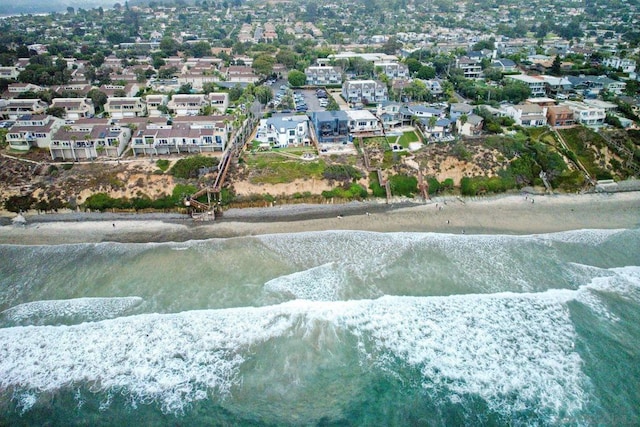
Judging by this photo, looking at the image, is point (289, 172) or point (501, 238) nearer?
point (501, 238)

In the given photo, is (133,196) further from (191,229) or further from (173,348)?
(173,348)

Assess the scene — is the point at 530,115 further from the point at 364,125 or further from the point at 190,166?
the point at 190,166

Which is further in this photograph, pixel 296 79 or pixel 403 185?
pixel 296 79

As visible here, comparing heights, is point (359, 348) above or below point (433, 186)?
below

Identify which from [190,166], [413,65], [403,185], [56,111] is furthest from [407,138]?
[56,111]

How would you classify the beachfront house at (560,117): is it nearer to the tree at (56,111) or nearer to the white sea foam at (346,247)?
the white sea foam at (346,247)

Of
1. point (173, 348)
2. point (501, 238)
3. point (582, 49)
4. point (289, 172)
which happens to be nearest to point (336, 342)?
point (173, 348)

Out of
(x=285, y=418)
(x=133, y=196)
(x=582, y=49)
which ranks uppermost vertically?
(x=582, y=49)
